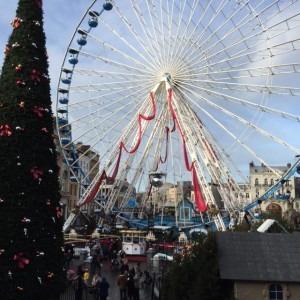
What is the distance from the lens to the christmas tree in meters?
12.1

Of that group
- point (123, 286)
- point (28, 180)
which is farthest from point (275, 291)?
point (28, 180)

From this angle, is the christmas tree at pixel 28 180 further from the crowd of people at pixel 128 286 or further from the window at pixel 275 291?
the window at pixel 275 291

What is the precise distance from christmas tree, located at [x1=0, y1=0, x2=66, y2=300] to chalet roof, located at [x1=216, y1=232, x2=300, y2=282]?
497 centimetres

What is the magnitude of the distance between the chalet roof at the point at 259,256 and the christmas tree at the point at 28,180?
4968 millimetres

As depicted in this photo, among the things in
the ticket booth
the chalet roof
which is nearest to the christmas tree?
the chalet roof

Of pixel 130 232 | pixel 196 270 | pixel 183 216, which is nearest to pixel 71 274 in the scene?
pixel 196 270

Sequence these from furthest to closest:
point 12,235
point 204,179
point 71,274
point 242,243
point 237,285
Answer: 1. point 204,179
2. point 71,274
3. point 242,243
4. point 237,285
5. point 12,235

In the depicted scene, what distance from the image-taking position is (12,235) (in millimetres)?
12086

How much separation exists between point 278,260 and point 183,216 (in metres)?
30.9

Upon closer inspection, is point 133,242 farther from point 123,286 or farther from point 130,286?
point 123,286

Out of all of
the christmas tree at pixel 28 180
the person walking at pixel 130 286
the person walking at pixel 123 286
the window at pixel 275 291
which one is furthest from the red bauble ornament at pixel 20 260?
the person walking at pixel 130 286

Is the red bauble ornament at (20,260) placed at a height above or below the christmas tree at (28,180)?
below

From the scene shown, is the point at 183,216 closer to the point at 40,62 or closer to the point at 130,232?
the point at 130,232

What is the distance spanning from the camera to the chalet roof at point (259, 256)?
1427cm
